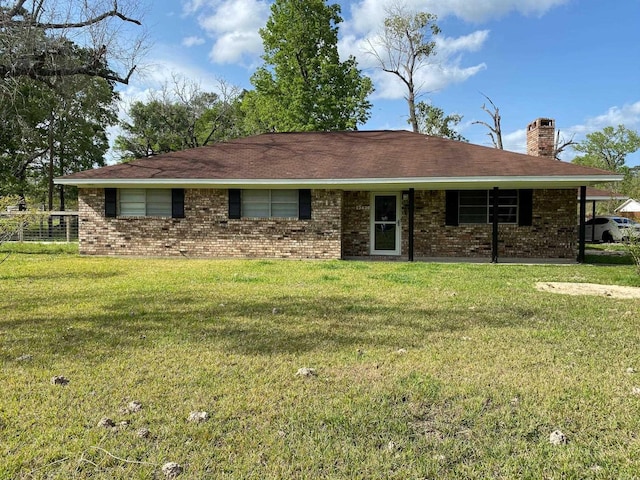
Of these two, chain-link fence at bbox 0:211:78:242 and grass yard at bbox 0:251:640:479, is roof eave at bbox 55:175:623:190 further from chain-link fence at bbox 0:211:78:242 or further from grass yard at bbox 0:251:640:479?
grass yard at bbox 0:251:640:479

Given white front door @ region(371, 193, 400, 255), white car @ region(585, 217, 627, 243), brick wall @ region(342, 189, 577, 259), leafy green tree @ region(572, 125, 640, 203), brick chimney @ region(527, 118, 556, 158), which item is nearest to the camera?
brick wall @ region(342, 189, 577, 259)

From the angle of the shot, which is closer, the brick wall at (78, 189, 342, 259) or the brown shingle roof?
the brown shingle roof

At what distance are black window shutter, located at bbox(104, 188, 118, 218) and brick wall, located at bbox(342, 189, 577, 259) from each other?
683 cm

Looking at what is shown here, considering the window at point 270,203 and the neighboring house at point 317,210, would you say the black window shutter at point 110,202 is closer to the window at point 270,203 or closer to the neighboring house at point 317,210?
the neighboring house at point 317,210

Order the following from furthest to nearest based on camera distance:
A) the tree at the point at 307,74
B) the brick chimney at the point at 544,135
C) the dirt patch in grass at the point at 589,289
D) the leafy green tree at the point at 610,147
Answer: the leafy green tree at the point at 610,147
the tree at the point at 307,74
the brick chimney at the point at 544,135
the dirt patch in grass at the point at 589,289

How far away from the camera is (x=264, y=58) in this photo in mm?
29281

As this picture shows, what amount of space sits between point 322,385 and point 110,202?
12.3 meters

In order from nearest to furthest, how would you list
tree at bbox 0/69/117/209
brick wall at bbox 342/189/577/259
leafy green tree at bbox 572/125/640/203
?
brick wall at bbox 342/189/577/259 < tree at bbox 0/69/117/209 < leafy green tree at bbox 572/125/640/203

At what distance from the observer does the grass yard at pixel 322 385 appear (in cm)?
251

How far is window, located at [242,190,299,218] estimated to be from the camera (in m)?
13.5

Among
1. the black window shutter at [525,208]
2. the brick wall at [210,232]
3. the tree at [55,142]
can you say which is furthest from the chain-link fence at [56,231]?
the black window shutter at [525,208]

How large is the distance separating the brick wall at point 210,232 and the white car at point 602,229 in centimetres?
1624

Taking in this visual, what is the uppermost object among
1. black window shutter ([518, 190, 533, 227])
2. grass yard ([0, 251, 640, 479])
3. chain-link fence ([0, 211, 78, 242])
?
black window shutter ([518, 190, 533, 227])

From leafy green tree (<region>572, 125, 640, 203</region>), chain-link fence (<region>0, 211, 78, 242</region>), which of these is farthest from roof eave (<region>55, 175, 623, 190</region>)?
leafy green tree (<region>572, 125, 640, 203</region>)
